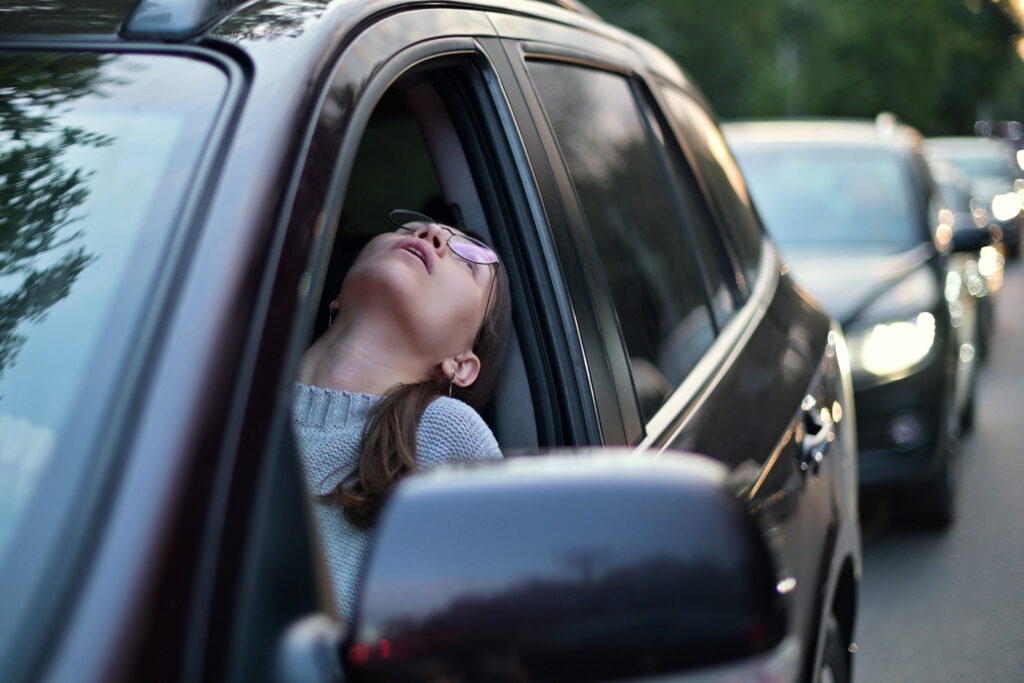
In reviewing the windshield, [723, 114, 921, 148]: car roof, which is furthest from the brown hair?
the windshield

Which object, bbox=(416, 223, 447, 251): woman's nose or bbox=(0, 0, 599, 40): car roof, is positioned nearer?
bbox=(0, 0, 599, 40): car roof

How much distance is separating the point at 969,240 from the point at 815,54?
4584cm

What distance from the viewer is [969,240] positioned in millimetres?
7051

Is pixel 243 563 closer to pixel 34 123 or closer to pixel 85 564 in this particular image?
pixel 85 564

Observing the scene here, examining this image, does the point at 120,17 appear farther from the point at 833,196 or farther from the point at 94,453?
the point at 833,196

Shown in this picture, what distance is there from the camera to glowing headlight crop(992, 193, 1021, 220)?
1870cm

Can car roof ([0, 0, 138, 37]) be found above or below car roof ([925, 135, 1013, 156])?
above

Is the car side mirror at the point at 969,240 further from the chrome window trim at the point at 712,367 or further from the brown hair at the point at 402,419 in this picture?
the brown hair at the point at 402,419

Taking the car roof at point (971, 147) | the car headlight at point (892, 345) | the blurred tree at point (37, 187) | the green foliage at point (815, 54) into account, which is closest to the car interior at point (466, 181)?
the blurred tree at point (37, 187)

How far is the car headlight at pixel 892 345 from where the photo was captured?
5.29 metres

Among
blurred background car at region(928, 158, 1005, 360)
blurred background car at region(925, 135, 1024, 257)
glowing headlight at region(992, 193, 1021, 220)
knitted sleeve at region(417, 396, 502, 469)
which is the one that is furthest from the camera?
blurred background car at region(925, 135, 1024, 257)

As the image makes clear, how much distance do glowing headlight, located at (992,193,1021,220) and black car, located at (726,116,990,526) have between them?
11.5 meters

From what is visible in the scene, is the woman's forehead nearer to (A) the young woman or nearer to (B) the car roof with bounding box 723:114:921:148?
(A) the young woman

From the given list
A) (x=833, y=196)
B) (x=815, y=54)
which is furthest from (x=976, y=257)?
(x=815, y=54)
